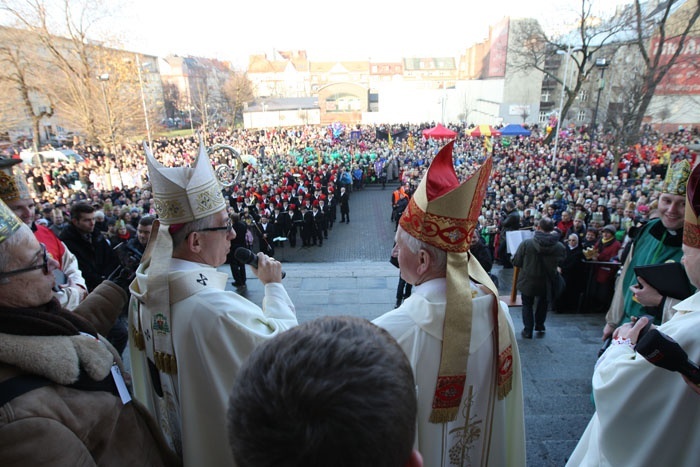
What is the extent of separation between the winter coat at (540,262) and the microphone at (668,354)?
3.77 m

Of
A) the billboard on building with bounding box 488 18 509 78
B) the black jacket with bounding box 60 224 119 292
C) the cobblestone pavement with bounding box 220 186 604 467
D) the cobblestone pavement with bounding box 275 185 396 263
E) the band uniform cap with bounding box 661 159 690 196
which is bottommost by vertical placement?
the cobblestone pavement with bounding box 275 185 396 263

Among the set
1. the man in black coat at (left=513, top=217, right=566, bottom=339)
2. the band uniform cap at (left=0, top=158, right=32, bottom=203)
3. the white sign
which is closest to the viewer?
the band uniform cap at (left=0, top=158, right=32, bottom=203)

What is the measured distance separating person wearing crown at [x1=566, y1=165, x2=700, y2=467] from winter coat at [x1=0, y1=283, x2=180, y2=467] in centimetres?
202

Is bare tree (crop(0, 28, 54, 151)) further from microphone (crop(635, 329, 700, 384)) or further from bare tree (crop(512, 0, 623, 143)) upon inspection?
bare tree (crop(512, 0, 623, 143))

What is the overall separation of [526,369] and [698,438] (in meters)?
2.54

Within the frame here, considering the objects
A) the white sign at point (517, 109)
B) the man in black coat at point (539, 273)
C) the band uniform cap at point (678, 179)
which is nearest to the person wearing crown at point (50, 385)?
the band uniform cap at point (678, 179)


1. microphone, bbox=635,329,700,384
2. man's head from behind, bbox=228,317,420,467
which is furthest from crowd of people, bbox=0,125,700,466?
microphone, bbox=635,329,700,384

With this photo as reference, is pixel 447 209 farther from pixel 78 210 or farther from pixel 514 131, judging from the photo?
pixel 514 131

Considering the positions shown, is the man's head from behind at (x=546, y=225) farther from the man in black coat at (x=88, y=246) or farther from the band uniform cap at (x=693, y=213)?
the man in black coat at (x=88, y=246)

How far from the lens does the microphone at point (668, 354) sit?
139cm

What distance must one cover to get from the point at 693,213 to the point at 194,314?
2.38 meters

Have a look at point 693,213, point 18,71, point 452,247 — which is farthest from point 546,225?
point 18,71

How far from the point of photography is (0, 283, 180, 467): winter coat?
103 cm

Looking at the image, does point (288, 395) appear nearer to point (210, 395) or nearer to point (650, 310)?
point (210, 395)
